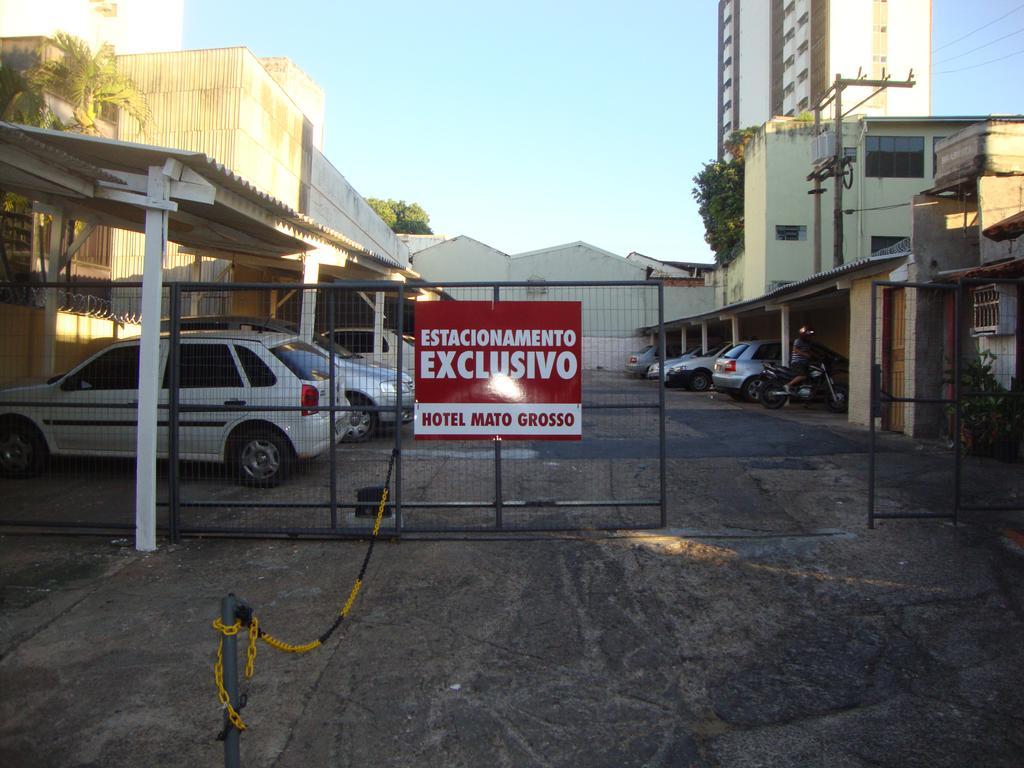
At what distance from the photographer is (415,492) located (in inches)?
292

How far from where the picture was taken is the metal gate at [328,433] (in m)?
5.93

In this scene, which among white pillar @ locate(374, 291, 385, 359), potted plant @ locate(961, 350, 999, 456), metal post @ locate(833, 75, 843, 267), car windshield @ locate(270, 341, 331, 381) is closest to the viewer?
white pillar @ locate(374, 291, 385, 359)

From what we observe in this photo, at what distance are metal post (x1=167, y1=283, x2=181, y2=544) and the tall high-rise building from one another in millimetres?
49750

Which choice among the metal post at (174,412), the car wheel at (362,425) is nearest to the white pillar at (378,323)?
the car wheel at (362,425)

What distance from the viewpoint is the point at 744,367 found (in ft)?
56.2

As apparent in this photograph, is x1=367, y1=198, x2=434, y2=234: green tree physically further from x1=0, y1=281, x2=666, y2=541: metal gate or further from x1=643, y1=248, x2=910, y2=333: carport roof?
x1=0, y1=281, x2=666, y2=541: metal gate

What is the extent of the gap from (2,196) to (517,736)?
42.1 ft

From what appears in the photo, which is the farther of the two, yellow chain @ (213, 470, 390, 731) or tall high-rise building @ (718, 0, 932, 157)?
tall high-rise building @ (718, 0, 932, 157)

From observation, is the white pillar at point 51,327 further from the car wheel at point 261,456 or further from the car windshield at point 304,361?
the car windshield at point 304,361

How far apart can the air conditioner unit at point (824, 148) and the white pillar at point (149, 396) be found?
2222 centimetres

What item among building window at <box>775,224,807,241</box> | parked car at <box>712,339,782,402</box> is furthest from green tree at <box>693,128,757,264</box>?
parked car at <box>712,339,782,402</box>

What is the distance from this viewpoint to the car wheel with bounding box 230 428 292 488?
6797 mm

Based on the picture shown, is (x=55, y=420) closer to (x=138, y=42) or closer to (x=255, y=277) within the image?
(x=255, y=277)

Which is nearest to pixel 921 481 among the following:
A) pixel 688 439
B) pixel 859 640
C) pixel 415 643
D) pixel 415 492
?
pixel 688 439
